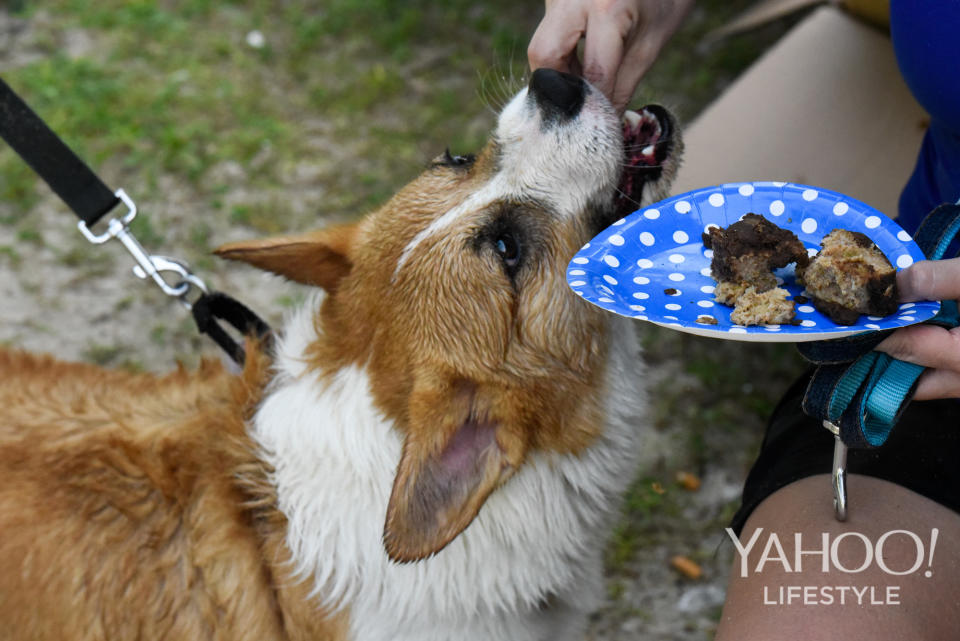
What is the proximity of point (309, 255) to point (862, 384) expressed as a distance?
150cm

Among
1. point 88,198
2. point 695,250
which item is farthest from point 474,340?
point 88,198

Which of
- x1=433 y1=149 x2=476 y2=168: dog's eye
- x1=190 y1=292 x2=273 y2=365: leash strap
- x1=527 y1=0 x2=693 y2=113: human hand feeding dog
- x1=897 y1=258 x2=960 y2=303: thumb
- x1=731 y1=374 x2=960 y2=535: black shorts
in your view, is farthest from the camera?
x1=190 y1=292 x2=273 y2=365: leash strap

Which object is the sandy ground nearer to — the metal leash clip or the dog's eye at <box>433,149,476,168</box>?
the metal leash clip

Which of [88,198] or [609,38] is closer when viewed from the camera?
[609,38]

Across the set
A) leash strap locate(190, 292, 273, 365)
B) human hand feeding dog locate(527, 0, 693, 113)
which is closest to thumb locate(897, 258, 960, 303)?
human hand feeding dog locate(527, 0, 693, 113)

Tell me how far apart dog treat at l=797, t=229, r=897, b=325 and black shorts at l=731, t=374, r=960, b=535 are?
1.78 ft

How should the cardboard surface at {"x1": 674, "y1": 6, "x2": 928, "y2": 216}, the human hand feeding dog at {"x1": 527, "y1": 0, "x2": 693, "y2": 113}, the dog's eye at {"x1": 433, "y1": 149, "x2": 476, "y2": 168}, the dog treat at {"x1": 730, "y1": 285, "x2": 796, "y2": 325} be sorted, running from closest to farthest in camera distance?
the dog treat at {"x1": 730, "y1": 285, "x2": 796, "y2": 325}, the human hand feeding dog at {"x1": 527, "y1": 0, "x2": 693, "y2": 113}, the dog's eye at {"x1": 433, "y1": 149, "x2": 476, "y2": 168}, the cardboard surface at {"x1": 674, "y1": 6, "x2": 928, "y2": 216}

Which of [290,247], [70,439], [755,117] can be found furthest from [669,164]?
[70,439]

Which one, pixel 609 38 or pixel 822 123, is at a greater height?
pixel 609 38

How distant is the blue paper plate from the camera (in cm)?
171

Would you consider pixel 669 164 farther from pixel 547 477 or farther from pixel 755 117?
pixel 755 117

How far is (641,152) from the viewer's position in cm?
235

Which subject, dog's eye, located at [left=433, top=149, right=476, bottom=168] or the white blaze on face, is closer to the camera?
the white blaze on face

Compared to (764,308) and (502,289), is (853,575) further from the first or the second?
(502,289)
